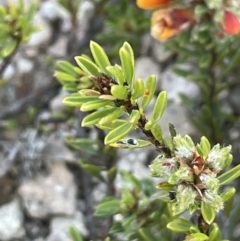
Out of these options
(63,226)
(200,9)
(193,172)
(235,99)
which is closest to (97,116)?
(193,172)

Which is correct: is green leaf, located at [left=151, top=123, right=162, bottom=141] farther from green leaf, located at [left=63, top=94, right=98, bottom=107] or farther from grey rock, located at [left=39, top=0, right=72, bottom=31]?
grey rock, located at [left=39, top=0, right=72, bottom=31]

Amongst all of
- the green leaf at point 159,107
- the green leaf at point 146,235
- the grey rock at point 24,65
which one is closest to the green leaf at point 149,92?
the green leaf at point 159,107

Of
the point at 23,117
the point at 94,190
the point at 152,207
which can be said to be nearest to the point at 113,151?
the point at 152,207

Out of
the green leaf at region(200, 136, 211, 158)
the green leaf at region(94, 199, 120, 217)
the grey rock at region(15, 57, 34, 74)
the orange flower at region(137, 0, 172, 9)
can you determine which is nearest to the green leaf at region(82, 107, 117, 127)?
the green leaf at region(200, 136, 211, 158)

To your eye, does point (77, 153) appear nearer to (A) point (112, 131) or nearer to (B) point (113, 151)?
(B) point (113, 151)

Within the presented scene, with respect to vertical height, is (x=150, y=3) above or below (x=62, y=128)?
above

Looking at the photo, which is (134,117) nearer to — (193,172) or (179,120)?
(193,172)

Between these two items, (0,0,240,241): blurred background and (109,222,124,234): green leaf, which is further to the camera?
(0,0,240,241): blurred background
